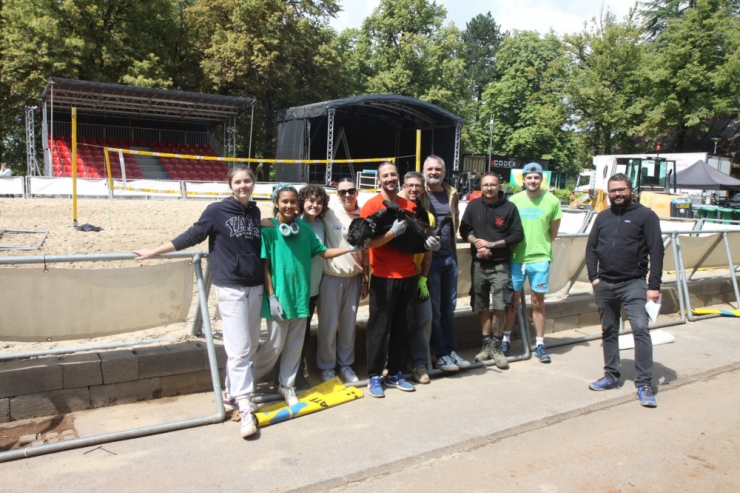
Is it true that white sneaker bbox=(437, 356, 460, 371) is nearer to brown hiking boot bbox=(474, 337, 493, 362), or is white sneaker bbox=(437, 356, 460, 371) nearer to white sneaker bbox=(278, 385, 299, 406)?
brown hiking boot bbox=(474, 337, 493, 362)

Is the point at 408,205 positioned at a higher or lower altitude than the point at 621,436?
higher

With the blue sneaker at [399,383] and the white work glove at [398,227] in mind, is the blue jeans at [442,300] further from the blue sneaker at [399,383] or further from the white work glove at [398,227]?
the white work glove at [398,227]

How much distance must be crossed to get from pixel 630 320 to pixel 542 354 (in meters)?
1.12

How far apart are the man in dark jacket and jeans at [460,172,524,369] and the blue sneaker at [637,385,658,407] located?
1247 millimetres

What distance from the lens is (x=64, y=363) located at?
4121 mm

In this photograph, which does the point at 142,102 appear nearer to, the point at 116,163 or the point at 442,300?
the point at 116,163

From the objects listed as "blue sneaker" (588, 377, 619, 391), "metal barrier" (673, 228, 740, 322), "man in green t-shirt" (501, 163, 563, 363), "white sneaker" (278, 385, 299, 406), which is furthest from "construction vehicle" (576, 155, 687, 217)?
"white sneaker" (278, 385, 299, 406)

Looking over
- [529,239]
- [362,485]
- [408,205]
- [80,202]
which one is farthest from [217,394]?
[80,202]

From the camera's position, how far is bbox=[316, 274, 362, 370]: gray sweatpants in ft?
15.4

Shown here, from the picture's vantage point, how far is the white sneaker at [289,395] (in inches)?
173

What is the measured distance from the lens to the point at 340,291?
4742 millimetres

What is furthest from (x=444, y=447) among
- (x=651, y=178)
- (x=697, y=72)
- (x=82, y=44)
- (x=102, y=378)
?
(x=697, y=72)

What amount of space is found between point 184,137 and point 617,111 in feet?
85.9

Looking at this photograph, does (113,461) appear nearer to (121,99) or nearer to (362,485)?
(362,485)
